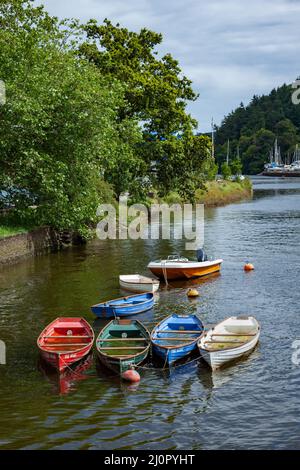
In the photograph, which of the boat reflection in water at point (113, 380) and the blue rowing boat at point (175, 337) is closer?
the boat reflection in water at point (113, 380)

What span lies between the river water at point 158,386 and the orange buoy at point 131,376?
263mm

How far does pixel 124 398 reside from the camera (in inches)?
846

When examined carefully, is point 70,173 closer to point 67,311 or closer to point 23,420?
point 67,311

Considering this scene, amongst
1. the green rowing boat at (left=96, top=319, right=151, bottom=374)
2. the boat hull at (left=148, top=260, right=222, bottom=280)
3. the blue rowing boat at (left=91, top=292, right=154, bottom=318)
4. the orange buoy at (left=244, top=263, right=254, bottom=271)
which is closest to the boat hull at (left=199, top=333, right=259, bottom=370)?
the green rowing boat at (left=96, top=319, right=151, bottom=374)

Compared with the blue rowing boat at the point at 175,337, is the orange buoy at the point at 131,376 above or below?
below

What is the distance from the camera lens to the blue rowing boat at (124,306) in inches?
1256

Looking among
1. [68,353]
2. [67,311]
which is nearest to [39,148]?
[67,311]

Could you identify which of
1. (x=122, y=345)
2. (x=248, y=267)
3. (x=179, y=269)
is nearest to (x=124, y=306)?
(x=122, y=345)

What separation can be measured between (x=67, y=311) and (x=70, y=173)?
1693 cm

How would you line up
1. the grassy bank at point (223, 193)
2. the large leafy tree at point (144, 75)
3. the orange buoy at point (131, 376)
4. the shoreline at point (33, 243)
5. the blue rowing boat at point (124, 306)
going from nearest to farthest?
the orange buoy at point (131, 376)
the blue rowing boat at point (124, 306)
the shoreline at point (33, 243)
the large leafy tree at point (144, 75)
the grassy bank at point (223, 193)

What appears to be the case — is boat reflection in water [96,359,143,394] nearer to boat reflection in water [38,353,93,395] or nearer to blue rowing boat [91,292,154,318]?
boat reflection in water [38,353,93,395]

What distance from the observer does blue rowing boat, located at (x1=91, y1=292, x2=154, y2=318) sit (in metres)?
31.9

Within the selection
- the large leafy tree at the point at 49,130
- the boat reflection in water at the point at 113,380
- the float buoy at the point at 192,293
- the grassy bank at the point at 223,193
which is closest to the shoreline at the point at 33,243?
the large leafy tree at the point at 49,130

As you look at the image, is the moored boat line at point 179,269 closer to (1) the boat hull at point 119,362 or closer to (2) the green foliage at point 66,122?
(2) the green foliage at point 66,122
